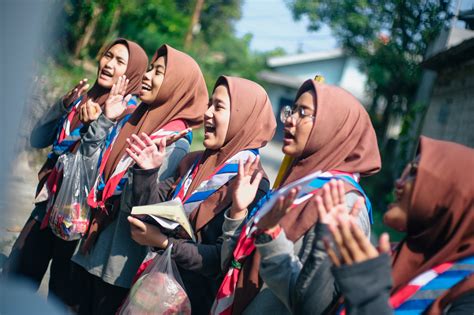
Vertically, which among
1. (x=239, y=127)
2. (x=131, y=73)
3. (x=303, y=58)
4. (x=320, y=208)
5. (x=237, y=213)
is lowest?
(x=237, y=213)

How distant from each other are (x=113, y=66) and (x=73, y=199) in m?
1.01

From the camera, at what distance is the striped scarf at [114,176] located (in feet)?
10.5

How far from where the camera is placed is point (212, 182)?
2.84 metres

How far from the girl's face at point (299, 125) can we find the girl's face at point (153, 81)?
42.5 inches

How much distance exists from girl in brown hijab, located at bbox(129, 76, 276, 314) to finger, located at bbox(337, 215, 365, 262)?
2.45 ft

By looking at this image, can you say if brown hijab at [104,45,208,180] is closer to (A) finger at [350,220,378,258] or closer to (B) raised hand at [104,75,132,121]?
(B) raised hand at [104,75,132,121]

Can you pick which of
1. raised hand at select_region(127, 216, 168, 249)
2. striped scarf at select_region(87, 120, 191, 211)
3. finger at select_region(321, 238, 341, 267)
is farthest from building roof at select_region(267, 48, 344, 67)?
finger at select_region(321, 238, 341, 267)

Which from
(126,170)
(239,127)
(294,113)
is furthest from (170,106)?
(294,113)

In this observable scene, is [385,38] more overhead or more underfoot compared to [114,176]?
more overhead

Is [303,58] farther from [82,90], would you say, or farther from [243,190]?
[243,190]

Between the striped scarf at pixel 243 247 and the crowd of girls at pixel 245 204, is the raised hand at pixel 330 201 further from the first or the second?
the striped scarf at pixel 243 247

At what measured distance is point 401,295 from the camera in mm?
1869

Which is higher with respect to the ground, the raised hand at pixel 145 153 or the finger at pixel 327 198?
the finger at pixel 327 198

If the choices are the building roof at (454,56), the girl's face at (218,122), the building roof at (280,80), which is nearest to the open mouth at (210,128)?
the girl's face at (218,122)
